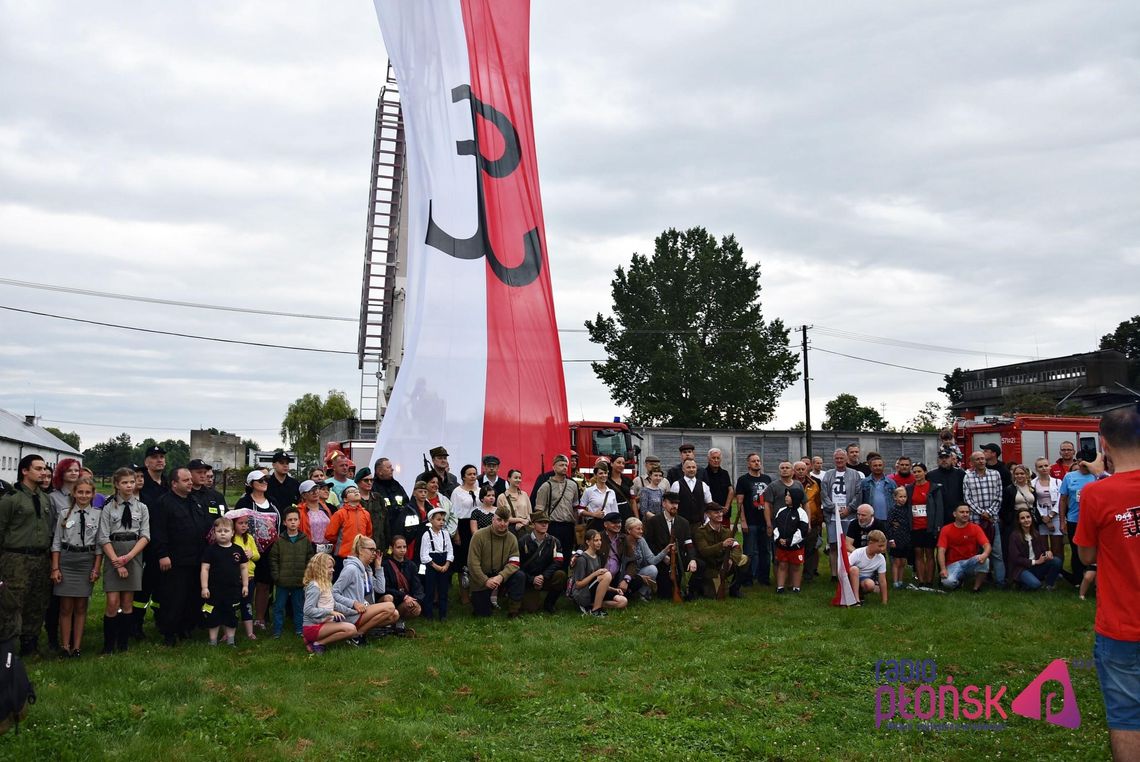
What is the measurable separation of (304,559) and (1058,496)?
9.40 meters

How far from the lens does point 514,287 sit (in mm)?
13742

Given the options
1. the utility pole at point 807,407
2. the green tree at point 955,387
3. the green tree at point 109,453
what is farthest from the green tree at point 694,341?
the green tree at point 109,453

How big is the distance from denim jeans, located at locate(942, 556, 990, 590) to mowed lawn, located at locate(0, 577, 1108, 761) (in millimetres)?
1254

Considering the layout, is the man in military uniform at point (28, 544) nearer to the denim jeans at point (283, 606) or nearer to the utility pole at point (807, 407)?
the denim jeans at point (283, 606)

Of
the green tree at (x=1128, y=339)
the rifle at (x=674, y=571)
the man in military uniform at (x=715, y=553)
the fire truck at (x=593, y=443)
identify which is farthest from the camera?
the green tree at (x=1128, y=339)

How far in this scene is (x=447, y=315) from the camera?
12.8 m

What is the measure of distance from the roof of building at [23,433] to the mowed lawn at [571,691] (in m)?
42.5

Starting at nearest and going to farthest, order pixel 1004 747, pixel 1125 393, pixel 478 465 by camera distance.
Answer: pixel 1004 747 < pixel 478 465 < pixel 1125 393

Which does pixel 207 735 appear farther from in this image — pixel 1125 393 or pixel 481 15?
pixel 1125 393

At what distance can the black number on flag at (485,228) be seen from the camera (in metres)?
13.1

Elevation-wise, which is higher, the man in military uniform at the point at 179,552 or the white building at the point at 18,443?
the white building at the point at 18,443

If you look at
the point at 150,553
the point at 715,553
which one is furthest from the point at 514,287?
the point at 150,553

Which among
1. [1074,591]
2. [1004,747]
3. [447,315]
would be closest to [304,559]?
[447,315]

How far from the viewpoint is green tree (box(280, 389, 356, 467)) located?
51.1 metres
